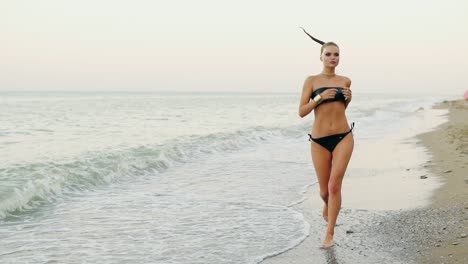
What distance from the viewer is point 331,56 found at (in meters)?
5.33

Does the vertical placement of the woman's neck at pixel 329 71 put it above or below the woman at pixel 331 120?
above

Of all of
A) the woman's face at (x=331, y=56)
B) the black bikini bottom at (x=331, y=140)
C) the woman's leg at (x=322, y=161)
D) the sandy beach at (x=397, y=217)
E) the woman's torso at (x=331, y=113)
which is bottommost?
the sandy beach at (x=397, y=217)

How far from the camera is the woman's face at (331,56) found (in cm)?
532

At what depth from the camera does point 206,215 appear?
726 cm

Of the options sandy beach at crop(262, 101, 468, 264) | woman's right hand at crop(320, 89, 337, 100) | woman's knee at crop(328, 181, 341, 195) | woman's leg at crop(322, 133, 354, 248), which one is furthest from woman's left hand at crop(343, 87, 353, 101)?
sandy beach at crop(262, 101, 468, 264)

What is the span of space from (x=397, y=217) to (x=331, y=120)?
202 centimetres

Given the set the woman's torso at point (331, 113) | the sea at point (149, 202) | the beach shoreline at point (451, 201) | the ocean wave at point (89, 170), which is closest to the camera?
the beach shoreline at point (451, 201)

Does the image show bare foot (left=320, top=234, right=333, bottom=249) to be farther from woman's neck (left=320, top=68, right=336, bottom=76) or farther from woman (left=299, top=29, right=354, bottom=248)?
woman's neck (left=320, top=68, right=336, bottom=76)

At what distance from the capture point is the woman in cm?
533

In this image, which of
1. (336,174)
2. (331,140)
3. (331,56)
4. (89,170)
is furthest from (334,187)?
(89,170)

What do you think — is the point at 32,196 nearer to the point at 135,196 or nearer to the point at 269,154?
the point at 135,196

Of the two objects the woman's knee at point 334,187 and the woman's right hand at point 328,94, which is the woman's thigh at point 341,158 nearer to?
the woman's knee at point 334,187

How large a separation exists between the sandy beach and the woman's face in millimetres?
1853

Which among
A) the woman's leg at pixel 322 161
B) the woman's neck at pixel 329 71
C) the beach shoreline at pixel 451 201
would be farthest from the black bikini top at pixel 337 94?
the beach shoreline at pixel 451 201
